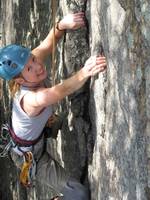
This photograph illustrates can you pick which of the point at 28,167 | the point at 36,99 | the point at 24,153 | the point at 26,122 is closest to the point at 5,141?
the point at 24,153

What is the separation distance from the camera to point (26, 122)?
546 centimetres

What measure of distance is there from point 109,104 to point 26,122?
1058mm

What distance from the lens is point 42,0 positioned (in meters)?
6.96

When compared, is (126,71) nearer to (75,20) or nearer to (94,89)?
(94,89)

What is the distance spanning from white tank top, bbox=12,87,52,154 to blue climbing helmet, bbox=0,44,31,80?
196 millimetres

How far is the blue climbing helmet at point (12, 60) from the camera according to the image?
5.19 meters

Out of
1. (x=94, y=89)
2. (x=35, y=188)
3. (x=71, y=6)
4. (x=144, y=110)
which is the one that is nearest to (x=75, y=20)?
(x=71, y=6)

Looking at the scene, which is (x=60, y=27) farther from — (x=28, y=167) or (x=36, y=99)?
(x=28, y=167)

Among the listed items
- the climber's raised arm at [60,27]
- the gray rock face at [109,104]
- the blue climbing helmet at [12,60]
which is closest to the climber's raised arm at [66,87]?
the gray rock face at [109,104]

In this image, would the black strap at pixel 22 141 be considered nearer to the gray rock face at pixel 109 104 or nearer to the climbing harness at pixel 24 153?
the climbing harness at pixel 24 153

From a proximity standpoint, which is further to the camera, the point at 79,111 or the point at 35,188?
the point at 35,188

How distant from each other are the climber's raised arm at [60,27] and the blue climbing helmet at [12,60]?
56cm

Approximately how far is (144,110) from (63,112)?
2311 mm

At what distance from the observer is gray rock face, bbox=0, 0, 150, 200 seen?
13.4 ft
